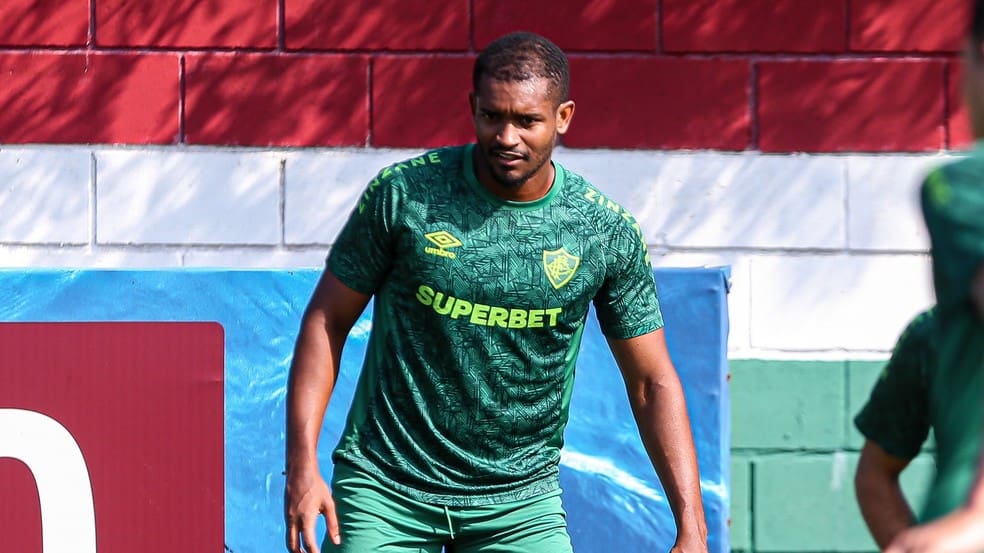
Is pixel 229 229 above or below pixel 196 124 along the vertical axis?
below

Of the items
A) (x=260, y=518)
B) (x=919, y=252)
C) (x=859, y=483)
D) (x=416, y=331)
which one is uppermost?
(x=919, y=252)

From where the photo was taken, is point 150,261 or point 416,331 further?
point 150,261

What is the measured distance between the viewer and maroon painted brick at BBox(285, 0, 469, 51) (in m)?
5.50

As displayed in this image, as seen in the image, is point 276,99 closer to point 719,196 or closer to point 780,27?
point 719,196

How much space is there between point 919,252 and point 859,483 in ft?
10.5

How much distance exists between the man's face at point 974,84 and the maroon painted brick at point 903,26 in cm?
381

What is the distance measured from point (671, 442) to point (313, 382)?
0.94 meters

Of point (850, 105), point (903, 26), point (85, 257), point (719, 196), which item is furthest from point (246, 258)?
point (903, 26)

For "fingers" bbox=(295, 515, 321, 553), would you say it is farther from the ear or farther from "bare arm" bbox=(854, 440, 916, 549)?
"bare arm" bbox=(854, 440, 916, 549)

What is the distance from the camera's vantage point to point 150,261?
18.0 feet

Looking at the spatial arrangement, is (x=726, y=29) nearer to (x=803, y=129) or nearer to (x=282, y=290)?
(x=803, y=129)

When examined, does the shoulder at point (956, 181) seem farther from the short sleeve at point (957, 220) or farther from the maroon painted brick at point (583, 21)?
the maroon painted brick at point (583, 21)

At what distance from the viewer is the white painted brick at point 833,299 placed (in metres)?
5.52

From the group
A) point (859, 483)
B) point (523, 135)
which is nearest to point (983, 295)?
point (859, 483)
